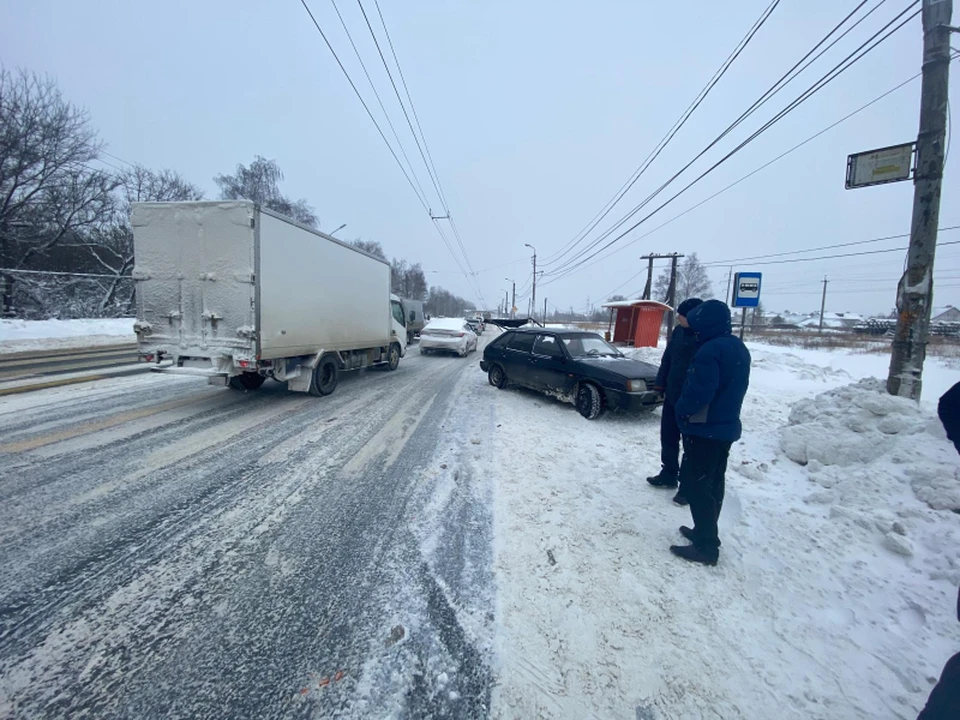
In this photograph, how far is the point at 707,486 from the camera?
281cm

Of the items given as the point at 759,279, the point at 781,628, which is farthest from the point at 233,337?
the point at 759,279

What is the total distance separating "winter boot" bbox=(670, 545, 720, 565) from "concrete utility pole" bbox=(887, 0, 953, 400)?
13.8 feet

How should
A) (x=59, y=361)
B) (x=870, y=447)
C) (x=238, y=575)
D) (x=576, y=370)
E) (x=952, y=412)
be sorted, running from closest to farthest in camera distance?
(x=952, y=412) → (x=238, y=575) → (x=870, y=447) → (x=576, y=370) → (x=59, y=361)

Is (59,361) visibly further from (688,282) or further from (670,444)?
(688,282)

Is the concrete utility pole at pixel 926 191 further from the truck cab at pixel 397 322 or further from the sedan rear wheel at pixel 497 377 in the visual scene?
the truck cab at pixel 397 322

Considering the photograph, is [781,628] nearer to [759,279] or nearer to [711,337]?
[711,337]

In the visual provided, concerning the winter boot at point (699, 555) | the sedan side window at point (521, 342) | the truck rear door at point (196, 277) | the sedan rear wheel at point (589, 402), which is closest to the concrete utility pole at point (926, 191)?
the sedan rear wheel at point (589, 402)

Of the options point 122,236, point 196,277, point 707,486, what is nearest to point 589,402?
point 707,486

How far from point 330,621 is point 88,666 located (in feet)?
3.55

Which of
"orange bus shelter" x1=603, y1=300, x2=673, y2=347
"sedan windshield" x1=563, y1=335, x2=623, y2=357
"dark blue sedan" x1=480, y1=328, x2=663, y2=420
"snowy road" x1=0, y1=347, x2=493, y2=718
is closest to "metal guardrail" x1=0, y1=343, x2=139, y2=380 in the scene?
"snowy road" x1=0, y1=347, x2=493, y2=718

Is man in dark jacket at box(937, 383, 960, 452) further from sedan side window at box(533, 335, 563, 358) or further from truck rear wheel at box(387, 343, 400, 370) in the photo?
truck rear wheel at box(387, 343, 400, 370)

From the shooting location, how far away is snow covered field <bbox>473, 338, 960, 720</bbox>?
1.86 meters

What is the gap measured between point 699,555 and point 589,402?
3726 mm

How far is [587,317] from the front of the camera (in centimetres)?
11831
